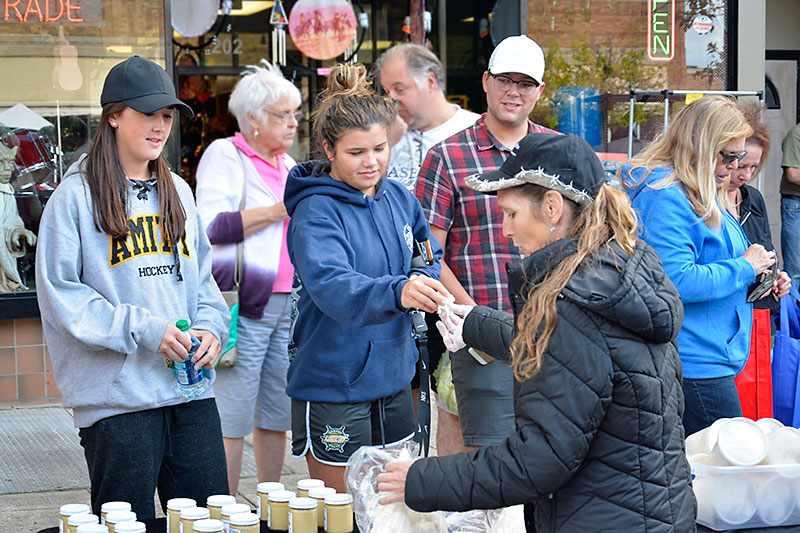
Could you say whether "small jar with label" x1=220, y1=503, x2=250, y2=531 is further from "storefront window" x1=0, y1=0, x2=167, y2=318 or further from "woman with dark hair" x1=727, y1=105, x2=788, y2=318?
"storefront window" x1=0, y1=0, x2=167, y2=318

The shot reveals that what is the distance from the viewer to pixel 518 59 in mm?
3893

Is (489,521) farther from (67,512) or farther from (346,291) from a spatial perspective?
(67,512)

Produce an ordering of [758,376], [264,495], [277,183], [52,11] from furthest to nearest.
Answer: [52,11] < [277,183] < [758,376] < [264,495]

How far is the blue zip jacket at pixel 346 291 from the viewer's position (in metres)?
2.93

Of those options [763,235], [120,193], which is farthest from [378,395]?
[763,235]

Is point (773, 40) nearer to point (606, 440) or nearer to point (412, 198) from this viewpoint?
point (412, 198)

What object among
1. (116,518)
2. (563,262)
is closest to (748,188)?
(563,262)

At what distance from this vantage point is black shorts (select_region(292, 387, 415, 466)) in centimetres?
305

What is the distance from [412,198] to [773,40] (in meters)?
7.69

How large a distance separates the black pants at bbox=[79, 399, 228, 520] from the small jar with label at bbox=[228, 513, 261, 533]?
25.2 inches

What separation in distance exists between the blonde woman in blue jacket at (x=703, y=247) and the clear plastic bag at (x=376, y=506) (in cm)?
125

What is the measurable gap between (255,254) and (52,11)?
342cm

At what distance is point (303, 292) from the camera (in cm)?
320

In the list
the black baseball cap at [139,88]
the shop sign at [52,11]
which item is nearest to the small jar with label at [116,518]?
the black baseball cap at [139,88]
